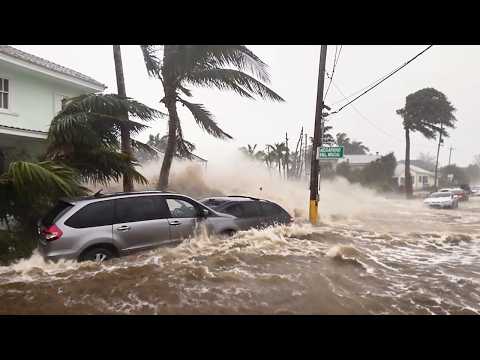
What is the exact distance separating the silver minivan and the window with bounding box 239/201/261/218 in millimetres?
1187

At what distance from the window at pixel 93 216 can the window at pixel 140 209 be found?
0.49ft

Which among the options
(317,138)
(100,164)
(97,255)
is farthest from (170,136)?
(97,255)

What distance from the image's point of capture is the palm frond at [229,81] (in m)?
13.1

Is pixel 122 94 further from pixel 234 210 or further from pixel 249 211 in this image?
pixel 249 211

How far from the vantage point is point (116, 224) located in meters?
6.82

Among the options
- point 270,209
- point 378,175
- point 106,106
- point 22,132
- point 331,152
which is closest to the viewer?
point 270,209

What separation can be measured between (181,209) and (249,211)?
1965 millimetres

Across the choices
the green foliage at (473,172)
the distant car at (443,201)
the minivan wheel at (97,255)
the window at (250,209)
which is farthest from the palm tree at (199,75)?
the green foliage at (473,172)

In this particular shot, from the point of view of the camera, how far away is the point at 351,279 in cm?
655

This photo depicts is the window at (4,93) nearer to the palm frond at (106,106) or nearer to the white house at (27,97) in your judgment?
the white house at (27,97)

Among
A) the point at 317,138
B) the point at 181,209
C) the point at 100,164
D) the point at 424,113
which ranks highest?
the point at 424,113

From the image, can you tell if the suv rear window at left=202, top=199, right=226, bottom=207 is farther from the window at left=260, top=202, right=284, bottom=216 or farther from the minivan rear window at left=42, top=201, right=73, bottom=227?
the minivan rear window at left=42, top=201, right=73, bottom=227
